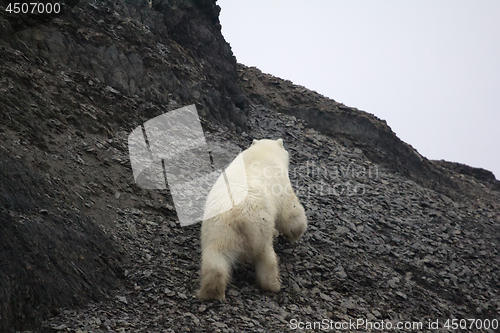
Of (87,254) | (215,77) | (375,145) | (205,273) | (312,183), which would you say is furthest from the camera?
(375,145)

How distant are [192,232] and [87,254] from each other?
2519mm

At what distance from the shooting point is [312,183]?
12.6 m

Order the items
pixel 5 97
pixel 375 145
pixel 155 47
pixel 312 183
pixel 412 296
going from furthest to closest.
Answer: pixel 375 145 → pixel 155 47 → pixel 312 183 → pixel 412 296 → pixel 5 97

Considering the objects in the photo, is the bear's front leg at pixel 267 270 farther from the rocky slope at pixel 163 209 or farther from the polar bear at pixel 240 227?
the rocky slope at pixel 163 209

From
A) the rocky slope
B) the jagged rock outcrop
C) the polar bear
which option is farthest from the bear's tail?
the jagged rock outcrop

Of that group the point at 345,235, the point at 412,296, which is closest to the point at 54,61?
the point at 345,235

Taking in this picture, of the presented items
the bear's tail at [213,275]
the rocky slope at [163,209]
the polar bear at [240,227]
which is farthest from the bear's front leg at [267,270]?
the bear's tail at [213,275]

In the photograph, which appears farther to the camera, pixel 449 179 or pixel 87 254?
pixel 449 179

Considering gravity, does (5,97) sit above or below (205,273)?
above

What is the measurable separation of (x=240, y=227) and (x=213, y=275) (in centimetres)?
86

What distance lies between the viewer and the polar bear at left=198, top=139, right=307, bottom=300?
5.54 meters

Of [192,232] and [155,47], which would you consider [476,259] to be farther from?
[155,47]

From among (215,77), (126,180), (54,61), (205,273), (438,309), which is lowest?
(438,309)

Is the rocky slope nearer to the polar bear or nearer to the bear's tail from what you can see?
the bear's tail
